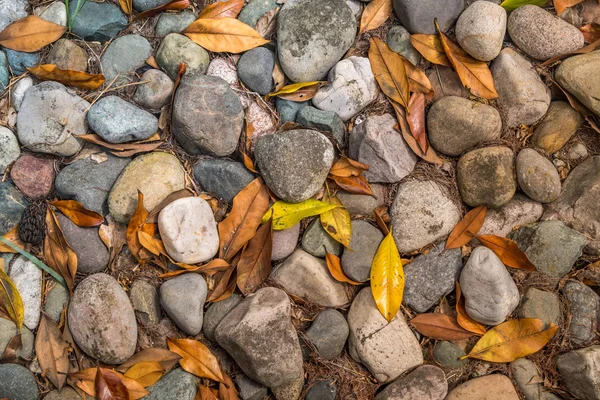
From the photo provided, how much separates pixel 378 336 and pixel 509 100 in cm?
122

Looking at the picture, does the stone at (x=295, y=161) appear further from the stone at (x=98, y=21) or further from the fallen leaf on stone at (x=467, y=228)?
the stone at (x=98, y=21)

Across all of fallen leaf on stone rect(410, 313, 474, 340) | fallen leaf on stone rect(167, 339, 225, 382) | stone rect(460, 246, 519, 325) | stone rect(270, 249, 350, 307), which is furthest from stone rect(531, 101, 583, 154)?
fallen leaf on stone rect(167, 339, 225, 382)

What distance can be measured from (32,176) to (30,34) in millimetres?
645

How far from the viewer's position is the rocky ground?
232 cm

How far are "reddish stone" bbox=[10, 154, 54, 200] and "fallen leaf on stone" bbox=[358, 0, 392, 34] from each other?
1564 millimetres

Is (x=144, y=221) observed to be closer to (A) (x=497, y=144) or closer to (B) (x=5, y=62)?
(B) (x=5, y=62)

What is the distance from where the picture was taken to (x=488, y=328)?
2.43 metres

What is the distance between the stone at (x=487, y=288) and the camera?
230 centimetres

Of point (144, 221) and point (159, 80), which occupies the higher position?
point (159, 80)

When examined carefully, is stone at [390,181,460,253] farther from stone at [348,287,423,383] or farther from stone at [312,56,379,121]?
stone at [312,56,379,121]

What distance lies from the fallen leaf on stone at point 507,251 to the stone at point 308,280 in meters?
0.71

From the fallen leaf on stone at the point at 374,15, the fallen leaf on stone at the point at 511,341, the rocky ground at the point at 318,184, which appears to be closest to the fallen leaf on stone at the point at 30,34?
the rocky ground at the point at 318,184

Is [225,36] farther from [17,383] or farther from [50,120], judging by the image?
[17,383]

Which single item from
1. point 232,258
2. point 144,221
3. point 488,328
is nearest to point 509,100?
point 488,328
